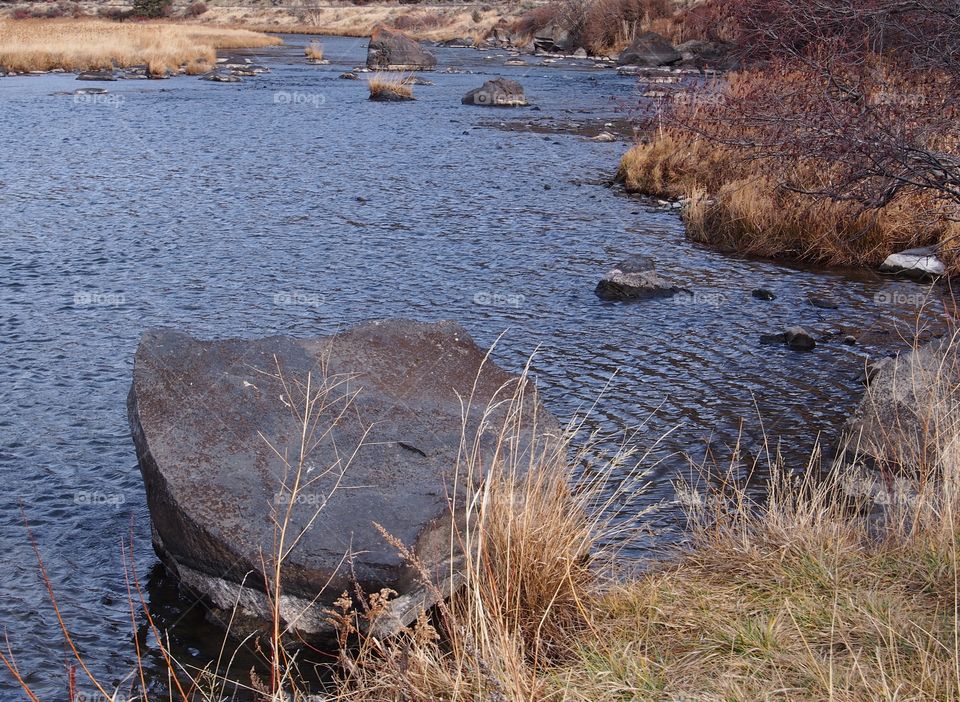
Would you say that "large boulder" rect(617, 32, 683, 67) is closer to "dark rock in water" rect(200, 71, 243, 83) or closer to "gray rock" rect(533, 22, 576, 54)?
"gray rock" rect(533, 22, 576, 54)

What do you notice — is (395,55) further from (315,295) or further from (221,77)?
(315,295)

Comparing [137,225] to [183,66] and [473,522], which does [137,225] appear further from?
[183,66]

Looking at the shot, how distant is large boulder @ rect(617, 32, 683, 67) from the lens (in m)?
34.8

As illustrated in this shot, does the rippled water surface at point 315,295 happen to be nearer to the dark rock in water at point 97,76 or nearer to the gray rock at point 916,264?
the gray rock at point 916,264

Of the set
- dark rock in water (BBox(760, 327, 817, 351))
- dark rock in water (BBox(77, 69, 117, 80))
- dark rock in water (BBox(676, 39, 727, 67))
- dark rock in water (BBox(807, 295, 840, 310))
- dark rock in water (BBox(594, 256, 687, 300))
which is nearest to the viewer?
dark rock in water (BBox(760, 327, 817, 351))

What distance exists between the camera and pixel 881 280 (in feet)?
34.2

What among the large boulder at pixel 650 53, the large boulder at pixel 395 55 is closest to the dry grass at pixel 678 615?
the large boulder at pixel 395 55

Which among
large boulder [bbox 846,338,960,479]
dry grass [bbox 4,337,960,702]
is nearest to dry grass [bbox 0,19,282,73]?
large boulder [bbox 846,338,960,479]

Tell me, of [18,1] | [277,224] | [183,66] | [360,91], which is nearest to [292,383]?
[277,224]

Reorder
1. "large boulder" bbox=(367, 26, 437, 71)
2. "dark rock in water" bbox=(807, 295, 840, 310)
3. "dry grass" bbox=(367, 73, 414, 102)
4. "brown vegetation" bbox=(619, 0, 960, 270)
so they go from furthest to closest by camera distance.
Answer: "large boulder" bbox=(367, 26, 437, 71) < "dry grass" bbox=(367, 73, 414, 102) < "dark rock in water" bbox=(807, 295, 840, 310) < "brown vegetation" bbox=(619, 0, 960, 270)

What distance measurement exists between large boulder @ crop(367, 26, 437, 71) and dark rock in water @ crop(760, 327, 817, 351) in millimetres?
27889

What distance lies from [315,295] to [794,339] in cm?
467

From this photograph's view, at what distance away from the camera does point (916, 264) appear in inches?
412

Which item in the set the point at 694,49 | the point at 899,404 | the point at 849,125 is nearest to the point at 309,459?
the point at 899,404
